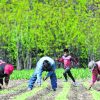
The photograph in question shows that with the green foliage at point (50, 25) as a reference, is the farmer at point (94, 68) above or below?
below

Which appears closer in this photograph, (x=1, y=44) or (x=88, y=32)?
(x=88, y=32)

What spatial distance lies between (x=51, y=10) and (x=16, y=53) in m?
5.78

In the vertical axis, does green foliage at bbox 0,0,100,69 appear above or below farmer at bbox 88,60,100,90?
above

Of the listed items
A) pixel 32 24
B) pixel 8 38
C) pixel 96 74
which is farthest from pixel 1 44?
pixel 96 74

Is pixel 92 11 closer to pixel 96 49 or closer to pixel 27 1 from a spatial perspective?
pixel 96 49

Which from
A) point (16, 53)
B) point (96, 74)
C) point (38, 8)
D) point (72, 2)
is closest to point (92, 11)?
point (72, 2)

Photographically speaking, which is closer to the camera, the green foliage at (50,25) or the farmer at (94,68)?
the farmer at (94,68)

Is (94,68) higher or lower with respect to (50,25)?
lower

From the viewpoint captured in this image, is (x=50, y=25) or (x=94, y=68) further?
(x=50, y=25)

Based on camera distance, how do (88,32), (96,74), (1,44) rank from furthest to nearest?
(1,44)
(88,32)
(96,74)

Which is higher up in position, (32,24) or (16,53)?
(32,24)

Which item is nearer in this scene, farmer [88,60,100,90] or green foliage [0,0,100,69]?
farmer [88,60,100,90]

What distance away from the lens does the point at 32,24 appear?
42.0 m

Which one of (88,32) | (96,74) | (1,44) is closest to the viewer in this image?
(96,74)
